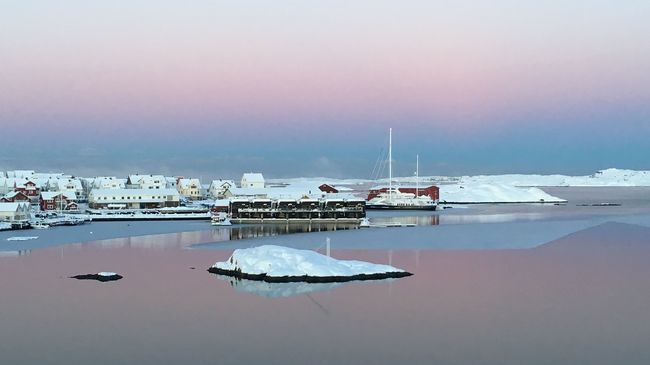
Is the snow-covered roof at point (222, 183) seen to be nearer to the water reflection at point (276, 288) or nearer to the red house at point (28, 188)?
the red house at point (28, 188)

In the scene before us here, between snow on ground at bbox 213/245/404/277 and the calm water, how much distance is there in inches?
45.0

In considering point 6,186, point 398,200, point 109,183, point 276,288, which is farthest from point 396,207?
point 276,288

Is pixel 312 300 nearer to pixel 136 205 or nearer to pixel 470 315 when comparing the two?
pixel 470 315

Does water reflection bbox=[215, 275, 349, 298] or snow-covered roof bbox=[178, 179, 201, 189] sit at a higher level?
snow-covered roof bbox=[178, 179, 201, 189]

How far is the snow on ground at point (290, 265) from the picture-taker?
2183 centimetres

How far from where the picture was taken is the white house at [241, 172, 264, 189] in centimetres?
8275

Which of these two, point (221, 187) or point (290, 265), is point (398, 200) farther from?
point (290, 265)

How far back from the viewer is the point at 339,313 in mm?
16641

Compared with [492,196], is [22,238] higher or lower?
lower

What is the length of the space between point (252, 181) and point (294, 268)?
202 feet

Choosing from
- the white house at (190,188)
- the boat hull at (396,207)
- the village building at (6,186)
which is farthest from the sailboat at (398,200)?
the village building at (6,186)

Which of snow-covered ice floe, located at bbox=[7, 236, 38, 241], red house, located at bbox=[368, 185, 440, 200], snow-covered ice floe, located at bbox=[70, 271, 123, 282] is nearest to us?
snow-covered ice floe, located at bbox=[70, 271, 123, 282]

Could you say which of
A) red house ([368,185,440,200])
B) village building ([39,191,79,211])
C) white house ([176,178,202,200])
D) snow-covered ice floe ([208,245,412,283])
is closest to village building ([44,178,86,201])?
white house ([176,178,202,200])

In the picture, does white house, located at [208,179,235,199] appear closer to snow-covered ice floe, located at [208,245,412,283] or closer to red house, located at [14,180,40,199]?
red house, located at [14,180,40,199]
